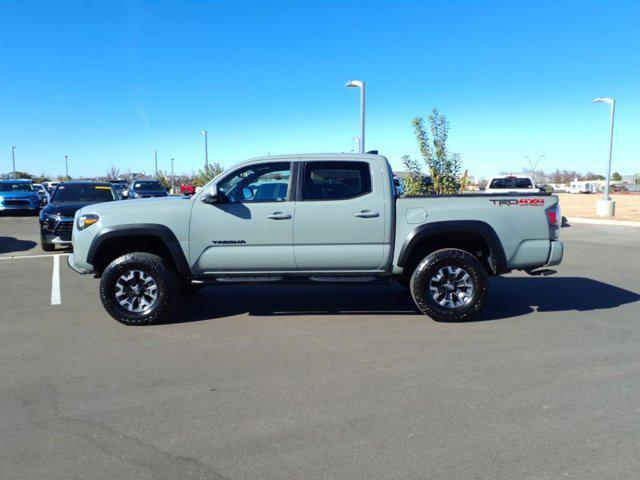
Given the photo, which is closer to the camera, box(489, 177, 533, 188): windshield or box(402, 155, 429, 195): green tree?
box(402, 155, 429, 195): green tree

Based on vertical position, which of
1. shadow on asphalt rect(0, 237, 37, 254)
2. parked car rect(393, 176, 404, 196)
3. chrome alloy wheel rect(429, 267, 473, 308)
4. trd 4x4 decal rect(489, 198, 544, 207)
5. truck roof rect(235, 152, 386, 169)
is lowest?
shadow on asphalt rect(0, 237, 37, 254)

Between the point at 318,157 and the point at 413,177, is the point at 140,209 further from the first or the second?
the point at 413,177

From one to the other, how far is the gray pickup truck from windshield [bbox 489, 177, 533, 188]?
52.1ft

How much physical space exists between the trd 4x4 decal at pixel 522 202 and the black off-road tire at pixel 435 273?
Answer: 71cm

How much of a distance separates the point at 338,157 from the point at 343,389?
3.10 m

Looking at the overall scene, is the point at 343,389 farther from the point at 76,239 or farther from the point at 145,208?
the point at 76,239

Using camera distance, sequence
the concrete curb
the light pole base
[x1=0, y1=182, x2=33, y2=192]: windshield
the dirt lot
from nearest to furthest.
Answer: the concrete curb
the light pole base
the dirt lot
[x1=0, y1=182, x2=33, y2=192]: windshield

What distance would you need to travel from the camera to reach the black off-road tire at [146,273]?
20.3 feet

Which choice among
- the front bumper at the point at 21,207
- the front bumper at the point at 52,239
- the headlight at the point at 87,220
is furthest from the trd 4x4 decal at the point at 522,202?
the front bumper at the point at 21,207

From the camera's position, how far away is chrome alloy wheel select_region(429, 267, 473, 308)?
6.32 m

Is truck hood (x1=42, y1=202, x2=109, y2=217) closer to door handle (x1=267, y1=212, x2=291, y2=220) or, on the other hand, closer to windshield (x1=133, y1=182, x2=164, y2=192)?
door handle (x1=267, y1=212, x2=291, y2=220)

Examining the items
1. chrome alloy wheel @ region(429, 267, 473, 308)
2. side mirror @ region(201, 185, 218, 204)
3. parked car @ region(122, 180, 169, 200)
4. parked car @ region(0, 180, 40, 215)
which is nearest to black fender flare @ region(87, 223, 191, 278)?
side mirror @ region(201, 185, 218, 204)

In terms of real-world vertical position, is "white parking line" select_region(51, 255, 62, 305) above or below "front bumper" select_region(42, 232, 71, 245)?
below

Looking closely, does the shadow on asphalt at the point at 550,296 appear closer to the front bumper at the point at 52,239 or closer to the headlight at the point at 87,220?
the headlight at the point at 87,220
